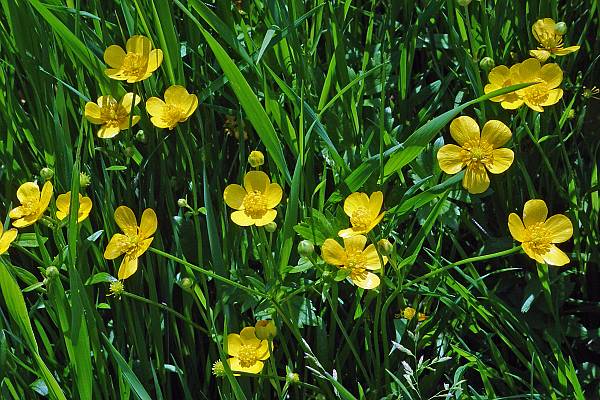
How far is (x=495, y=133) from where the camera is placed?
4.04 feet

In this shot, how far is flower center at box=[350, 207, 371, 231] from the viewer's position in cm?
117

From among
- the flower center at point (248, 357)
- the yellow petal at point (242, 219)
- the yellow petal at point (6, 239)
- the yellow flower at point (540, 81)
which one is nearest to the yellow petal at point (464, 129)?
the yellow flower at point (540, 81)

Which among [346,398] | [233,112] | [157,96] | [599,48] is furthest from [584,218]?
[157,96]

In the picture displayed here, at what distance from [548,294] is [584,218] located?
0.18 meters

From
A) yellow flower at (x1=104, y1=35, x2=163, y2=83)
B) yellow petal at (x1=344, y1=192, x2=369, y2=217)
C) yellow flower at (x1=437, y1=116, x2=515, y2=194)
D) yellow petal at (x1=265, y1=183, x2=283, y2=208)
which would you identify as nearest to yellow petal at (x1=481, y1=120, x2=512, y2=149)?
yellow flower at (x1=437, y1=116, x2=515, y2=194)

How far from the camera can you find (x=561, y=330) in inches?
53.5

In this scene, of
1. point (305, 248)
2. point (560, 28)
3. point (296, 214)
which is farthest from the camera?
point (560, 28)

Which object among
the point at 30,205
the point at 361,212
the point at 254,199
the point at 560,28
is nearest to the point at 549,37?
the point at 560,28

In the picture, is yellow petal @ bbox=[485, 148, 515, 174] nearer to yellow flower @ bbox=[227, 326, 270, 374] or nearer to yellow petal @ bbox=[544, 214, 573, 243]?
yellow petal @ bbox=[544, 214, 573, 243]

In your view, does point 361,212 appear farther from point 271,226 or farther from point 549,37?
point 549,37

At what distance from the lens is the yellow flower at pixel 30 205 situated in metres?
1.24

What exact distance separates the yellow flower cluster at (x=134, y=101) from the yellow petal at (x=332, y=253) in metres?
0.33

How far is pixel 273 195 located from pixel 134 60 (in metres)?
0.34

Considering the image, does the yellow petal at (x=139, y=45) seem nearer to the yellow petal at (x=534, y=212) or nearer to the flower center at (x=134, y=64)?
the flower center at (x=134, y=64)
